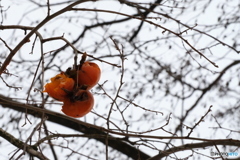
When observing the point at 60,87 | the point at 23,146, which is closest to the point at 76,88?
the point at 60,87

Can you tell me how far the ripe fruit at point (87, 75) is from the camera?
104 cm

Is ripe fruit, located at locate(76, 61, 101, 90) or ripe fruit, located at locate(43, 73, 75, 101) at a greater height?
ripe fruit, located at locate(76, 61, 101, 90)

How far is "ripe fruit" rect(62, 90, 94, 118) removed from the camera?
3.46 feet

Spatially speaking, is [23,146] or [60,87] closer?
[60,87]

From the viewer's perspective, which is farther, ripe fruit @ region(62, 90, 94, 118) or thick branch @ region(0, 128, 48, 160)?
thick branch @ region(0, 128, 48, 160)

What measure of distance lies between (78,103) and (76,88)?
6 centimetres

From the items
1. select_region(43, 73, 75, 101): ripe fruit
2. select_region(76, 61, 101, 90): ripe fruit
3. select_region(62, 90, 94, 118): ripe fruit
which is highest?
select_region(76, 61, 101, 90): ripe fruit

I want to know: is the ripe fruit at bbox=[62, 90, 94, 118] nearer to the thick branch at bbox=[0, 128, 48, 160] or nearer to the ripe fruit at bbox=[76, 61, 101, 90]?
the ripe fruit at bbox=[76, 61, 101, 90]

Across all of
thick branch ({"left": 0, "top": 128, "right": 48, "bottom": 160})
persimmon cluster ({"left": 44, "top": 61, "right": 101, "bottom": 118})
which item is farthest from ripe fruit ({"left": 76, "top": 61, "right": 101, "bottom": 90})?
thick branch ({"left": 0, "top": 128, "right": 48, "bottom": 160})

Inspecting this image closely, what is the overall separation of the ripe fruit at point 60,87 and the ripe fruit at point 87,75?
35mm

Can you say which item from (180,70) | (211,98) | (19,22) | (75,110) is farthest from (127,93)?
(75,110)

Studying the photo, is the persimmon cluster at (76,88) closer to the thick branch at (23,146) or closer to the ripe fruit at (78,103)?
the ripe fruit at (78,103)

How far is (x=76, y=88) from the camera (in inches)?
40.3

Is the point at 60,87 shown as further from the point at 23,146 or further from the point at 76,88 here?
the point at 23,146
